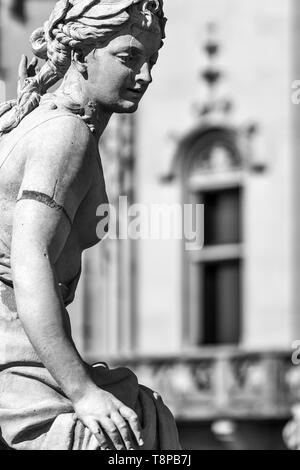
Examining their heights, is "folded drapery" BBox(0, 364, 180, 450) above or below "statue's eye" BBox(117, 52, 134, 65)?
below

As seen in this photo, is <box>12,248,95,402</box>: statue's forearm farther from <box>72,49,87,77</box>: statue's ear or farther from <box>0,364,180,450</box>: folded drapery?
<box>72,49,87,77</box>: statue's ear

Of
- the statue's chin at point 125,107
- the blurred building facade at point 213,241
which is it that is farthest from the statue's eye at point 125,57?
the blurred building facade at point 213,241

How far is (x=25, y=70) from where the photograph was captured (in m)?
5.91

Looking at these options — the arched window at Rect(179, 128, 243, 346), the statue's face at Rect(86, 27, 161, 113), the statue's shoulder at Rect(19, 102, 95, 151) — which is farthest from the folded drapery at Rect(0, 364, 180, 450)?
the arched window at Rect(179, 128, 243, 346)

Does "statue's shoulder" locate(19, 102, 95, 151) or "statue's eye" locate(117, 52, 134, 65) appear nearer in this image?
"statue's shoulder" locate(19, 102, 95, 151)

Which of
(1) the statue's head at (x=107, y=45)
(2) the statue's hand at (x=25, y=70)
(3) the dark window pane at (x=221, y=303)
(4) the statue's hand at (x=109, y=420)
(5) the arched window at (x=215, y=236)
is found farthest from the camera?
(3) the dark window pane at (x=221, y=303)

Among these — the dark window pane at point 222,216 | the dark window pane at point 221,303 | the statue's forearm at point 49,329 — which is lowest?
the statue's forearm at point 49,329

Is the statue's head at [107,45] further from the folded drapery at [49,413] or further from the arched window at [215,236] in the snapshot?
the arched window at [215,236]

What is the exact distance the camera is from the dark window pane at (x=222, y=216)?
25844 millimetres

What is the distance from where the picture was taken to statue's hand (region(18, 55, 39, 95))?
19.3 feet

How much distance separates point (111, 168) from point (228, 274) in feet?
6.50

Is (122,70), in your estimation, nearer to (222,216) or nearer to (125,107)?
(125,107)

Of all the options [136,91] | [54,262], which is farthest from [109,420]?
[136,91]

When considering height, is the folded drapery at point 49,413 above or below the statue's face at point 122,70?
below
